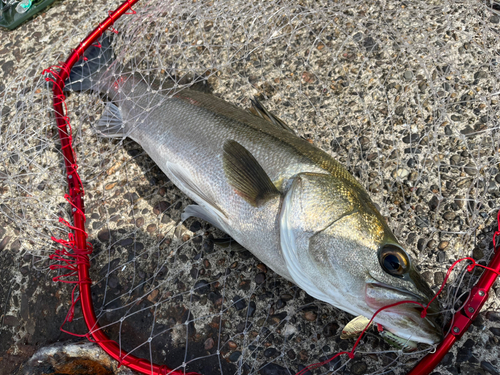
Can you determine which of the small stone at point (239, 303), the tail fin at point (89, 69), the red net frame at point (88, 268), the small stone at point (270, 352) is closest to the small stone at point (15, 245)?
the red net frame at point (88, 268)

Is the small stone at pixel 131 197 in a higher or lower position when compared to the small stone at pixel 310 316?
higher

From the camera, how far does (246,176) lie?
1973 millimetres

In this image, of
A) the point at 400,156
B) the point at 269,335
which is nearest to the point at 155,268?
the point at 269,335

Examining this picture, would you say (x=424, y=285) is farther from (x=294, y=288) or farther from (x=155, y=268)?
(x=155, y=268)

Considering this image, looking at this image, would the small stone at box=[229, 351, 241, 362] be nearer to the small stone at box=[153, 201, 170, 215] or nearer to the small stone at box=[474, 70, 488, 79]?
the small stone at box=[153, 201, 170, 215]

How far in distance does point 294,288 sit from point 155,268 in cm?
104

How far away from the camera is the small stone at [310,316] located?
212 cm

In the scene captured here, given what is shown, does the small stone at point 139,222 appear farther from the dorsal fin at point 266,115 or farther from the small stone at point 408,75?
the small stone at point 408,75

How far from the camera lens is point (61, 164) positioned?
3.00 meters

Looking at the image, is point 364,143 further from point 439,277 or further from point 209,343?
point 209,343

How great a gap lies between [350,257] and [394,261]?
200 mm

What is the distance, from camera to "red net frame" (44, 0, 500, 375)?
1.71 metres

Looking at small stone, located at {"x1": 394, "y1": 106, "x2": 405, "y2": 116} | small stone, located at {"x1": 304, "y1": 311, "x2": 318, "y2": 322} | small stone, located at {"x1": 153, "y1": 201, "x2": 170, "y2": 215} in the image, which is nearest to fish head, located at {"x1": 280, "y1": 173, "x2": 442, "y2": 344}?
small stone, located at {"x1": 304, "y1": 311, "x2": 318, "y2": 322}

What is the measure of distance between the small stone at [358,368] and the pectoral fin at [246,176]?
1082mm
